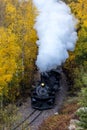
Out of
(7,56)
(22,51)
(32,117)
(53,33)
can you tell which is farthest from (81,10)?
(32,117)

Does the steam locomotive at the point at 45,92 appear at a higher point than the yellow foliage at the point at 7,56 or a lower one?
lower

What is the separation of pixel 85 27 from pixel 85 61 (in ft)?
9.30

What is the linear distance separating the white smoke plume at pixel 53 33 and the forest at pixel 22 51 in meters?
0.83

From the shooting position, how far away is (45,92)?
96.5 feet

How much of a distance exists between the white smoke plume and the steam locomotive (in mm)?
692

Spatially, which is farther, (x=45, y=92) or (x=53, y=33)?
(x=53, y=33)

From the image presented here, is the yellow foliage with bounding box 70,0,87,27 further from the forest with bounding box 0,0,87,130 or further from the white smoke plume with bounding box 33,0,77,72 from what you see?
the white smoke plume with bounding box 33,0,77,72

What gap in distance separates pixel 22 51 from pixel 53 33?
315 cm

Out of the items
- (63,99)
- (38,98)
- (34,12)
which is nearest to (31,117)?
(38,98)

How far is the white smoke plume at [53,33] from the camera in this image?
3036 centimetres

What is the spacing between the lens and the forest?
96.1 feet

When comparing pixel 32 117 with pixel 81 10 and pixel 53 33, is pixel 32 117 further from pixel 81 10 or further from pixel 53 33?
pixel 81 10

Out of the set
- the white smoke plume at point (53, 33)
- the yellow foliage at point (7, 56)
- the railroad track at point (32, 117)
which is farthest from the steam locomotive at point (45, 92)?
the yellow foliage at point (7, 56)

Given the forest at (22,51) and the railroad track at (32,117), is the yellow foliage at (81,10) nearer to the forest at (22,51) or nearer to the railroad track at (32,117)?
the forest at (22,51)
